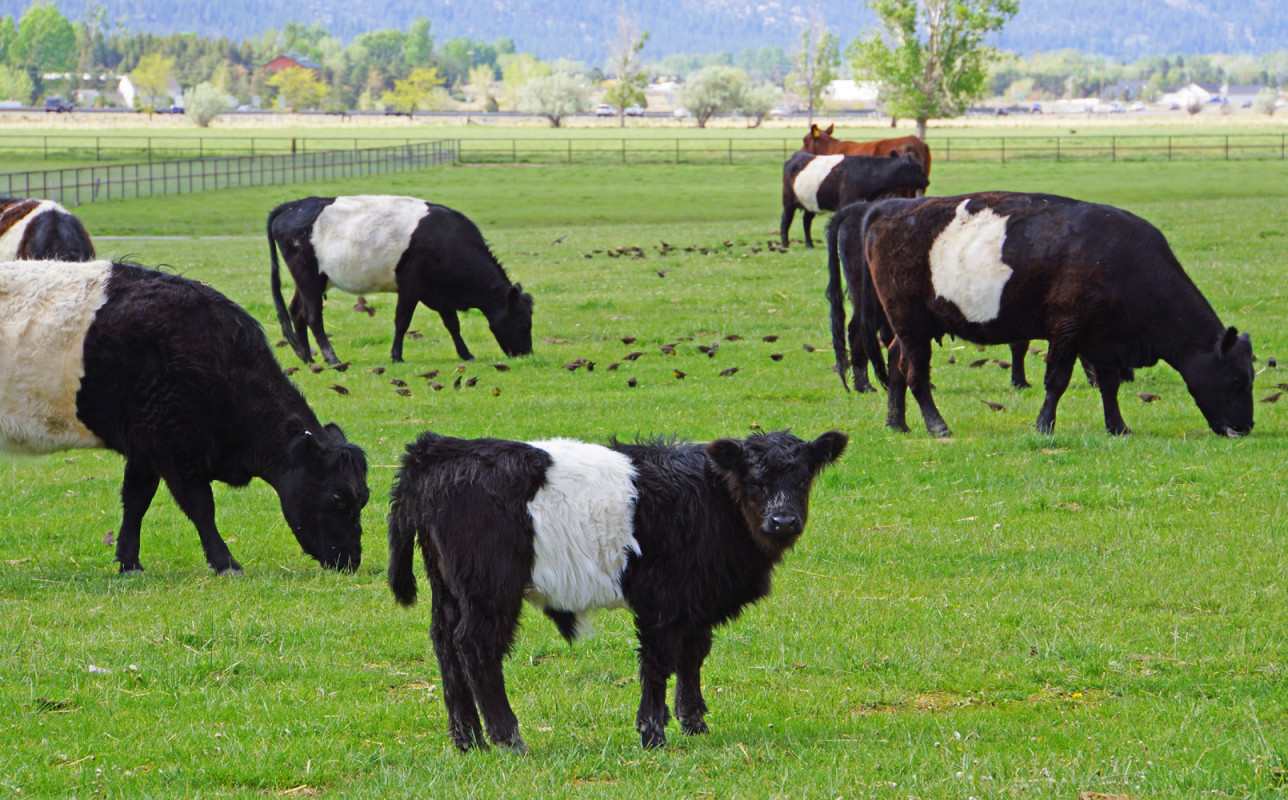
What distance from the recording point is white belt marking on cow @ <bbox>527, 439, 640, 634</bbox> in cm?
551

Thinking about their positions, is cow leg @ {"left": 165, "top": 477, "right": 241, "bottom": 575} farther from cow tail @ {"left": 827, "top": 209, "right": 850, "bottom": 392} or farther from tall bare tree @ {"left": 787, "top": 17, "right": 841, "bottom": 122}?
tall bare tree @ {"left": 787, "top": 17, "right": 841, "bottom": 122}

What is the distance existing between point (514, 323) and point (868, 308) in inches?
238

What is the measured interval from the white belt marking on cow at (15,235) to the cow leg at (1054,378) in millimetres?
12913

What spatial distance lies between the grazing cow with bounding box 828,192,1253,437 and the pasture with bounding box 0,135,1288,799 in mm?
567

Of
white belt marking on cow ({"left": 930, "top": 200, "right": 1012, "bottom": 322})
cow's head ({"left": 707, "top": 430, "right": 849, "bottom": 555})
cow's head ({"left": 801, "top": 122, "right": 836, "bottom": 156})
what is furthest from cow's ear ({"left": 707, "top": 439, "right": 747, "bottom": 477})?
cow's head ({"left": 801, "top": 122, "right": 836, "bottom": 156})

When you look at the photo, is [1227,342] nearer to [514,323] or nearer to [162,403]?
[162,403]

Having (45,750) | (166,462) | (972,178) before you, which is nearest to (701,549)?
(45,750)

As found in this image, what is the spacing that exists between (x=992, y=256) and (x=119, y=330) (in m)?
7.52

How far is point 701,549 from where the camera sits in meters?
5.71

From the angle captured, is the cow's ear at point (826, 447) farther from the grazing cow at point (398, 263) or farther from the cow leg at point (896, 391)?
the grazing cow at point (398, 263)

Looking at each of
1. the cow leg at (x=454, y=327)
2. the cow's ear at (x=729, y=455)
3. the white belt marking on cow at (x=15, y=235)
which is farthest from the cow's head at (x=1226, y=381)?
the white belt marking on cow at (x=15, y=235)

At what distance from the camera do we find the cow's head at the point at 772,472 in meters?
5.58

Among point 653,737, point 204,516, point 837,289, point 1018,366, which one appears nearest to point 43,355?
point 204,516

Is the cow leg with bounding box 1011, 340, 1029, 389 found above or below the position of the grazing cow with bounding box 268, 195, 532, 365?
below
